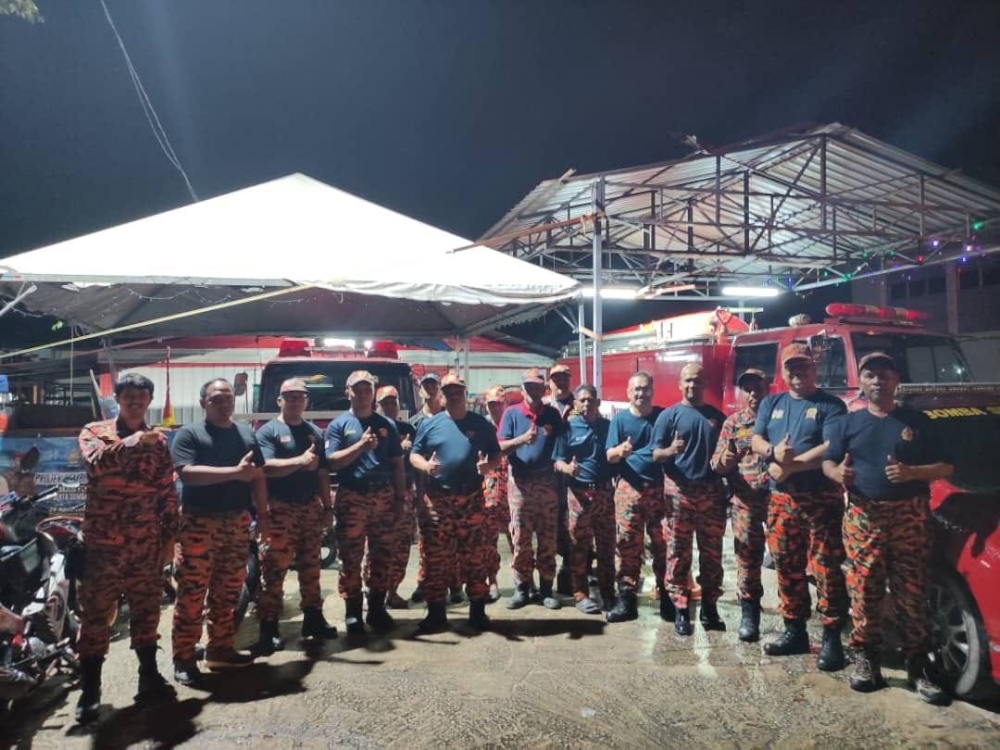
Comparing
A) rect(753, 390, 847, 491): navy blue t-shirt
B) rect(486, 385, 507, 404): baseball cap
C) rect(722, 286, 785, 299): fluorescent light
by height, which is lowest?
rect(753, 390, 847, 491): navy blue t-shirt

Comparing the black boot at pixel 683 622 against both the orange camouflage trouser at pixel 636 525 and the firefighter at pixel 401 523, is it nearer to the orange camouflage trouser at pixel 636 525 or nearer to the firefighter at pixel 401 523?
the orange camouflage trouser at pixel 636 525

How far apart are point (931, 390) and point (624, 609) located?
2.82 m

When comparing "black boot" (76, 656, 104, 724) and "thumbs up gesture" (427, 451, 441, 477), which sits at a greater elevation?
"thumbs up gesture" (427, 451, 441, 477)

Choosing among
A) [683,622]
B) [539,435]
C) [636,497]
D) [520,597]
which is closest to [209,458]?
[539,435]

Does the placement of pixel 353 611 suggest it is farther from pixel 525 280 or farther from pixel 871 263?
pixel 871 263

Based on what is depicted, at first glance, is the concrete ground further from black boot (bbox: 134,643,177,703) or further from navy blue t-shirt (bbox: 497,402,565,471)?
navy blue t-shirt (bbox: 497,402,565,471)

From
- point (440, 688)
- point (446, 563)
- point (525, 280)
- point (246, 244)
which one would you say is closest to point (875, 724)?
point (440, 688)

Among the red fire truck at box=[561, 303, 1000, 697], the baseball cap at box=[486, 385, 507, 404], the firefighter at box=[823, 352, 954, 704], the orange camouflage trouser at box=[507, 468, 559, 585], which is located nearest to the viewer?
the red fire truck at box=[561, 303, 1000, 697]

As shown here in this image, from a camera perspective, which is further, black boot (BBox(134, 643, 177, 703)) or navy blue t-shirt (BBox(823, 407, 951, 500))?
black boot (BBox(134, 643, 177, 703))

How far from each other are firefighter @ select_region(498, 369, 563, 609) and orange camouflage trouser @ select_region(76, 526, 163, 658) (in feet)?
8.38

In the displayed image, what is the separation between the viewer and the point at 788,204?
11.9m

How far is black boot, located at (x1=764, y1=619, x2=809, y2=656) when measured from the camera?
3934 millimetres

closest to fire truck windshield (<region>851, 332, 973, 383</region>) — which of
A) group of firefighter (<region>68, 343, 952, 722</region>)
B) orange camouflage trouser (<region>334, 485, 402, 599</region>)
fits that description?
group of firefighter (<region>68, 343, 952, 722</region>)

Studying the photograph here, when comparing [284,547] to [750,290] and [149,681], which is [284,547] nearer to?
[149,681]
